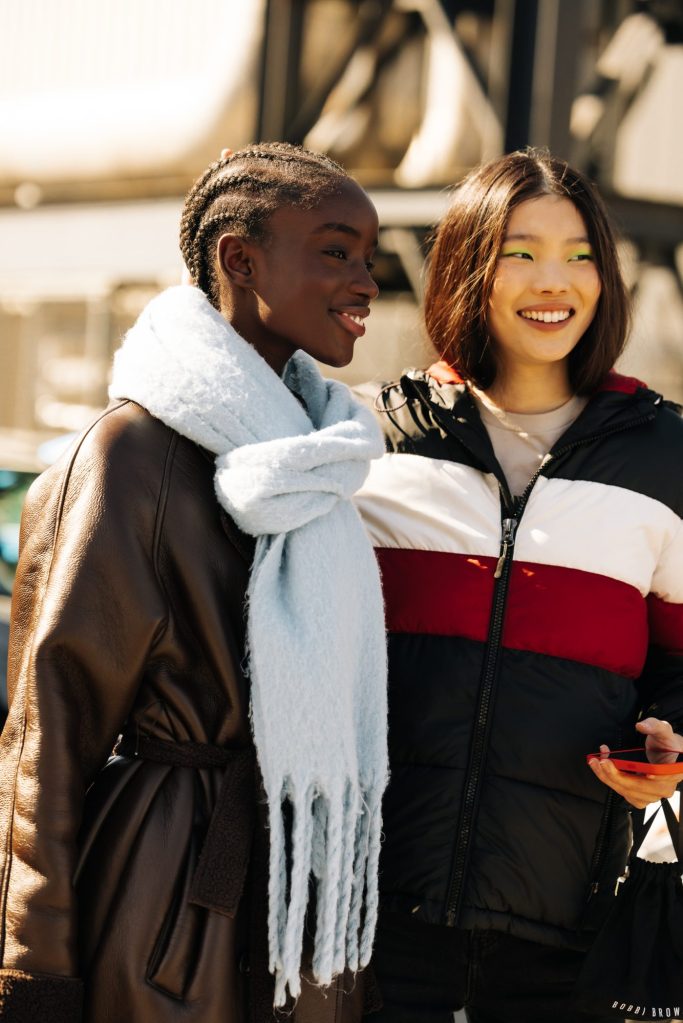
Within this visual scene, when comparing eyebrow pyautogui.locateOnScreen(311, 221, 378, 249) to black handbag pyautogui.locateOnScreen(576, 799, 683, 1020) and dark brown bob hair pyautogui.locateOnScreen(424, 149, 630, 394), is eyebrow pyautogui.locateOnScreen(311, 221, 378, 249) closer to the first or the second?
dark brown bob hair pyautogui.locateOnScreen(424, 149, 630, 394)

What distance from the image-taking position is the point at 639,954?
2299 millimetres

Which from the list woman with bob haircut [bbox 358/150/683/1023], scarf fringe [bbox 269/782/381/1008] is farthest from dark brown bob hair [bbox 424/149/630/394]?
scarf fringe [bbox 269/782/381/1008]

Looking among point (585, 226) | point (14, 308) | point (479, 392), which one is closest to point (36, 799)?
point (479, 392)

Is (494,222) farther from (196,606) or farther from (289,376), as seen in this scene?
(196,606)

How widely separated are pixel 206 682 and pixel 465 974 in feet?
2.67

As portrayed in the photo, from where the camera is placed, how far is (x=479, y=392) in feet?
8.73

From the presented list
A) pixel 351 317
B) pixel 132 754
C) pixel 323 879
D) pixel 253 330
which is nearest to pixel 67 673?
pixel 132 754

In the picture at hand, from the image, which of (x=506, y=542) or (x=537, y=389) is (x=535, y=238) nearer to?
(x=537, y=389)

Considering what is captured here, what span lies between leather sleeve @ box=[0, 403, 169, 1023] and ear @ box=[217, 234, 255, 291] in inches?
12.0

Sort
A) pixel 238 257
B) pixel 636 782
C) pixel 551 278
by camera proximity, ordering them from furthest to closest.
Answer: pixel 551 278 < pixel 636 782 < pixel 238 257

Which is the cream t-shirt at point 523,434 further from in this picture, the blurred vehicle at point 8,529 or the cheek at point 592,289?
the blurred vehicle at point 8,529

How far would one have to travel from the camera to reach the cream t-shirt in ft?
8.27

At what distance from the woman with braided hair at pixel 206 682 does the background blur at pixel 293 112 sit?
558cm

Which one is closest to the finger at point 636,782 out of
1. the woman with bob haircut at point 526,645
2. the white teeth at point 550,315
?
the woman with bob haircut at point 526,645
